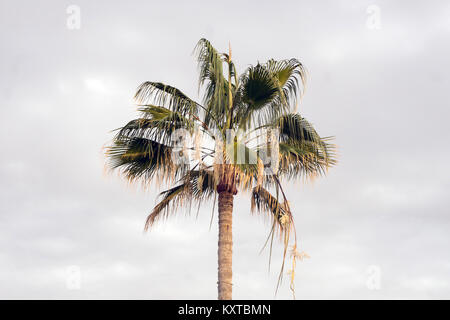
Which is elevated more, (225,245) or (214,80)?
(214,80)

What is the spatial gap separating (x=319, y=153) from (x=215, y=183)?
3.22 m

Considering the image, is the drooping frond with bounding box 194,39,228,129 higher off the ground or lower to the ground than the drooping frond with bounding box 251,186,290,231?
higher

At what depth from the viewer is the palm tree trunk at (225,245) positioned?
14.5 metres

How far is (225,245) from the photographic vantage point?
15.0 m

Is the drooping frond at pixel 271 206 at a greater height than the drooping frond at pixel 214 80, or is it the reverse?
the drooping frond at pixel 214 80

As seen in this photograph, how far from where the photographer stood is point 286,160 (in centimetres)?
1553

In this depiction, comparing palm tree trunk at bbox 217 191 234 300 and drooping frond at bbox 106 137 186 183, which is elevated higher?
drooping frond at bbox 106 137 186 183

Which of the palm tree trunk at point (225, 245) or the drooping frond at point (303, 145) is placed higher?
the drooping frond at point (303, 145)

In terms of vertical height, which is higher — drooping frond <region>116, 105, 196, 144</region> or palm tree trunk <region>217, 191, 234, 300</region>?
drooping frond <region>116, 105, 196, 144</region>

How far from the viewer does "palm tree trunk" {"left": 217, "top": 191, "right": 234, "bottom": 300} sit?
1450 centimetres

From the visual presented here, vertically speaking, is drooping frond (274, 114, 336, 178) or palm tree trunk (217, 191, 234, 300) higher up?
drooping frond (274, 114, 336, 178)

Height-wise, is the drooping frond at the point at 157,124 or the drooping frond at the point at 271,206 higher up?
the drooping frond at the point at 157,124

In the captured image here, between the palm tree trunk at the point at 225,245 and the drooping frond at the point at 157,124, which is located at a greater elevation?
the drooping frond at the point at 157,124
